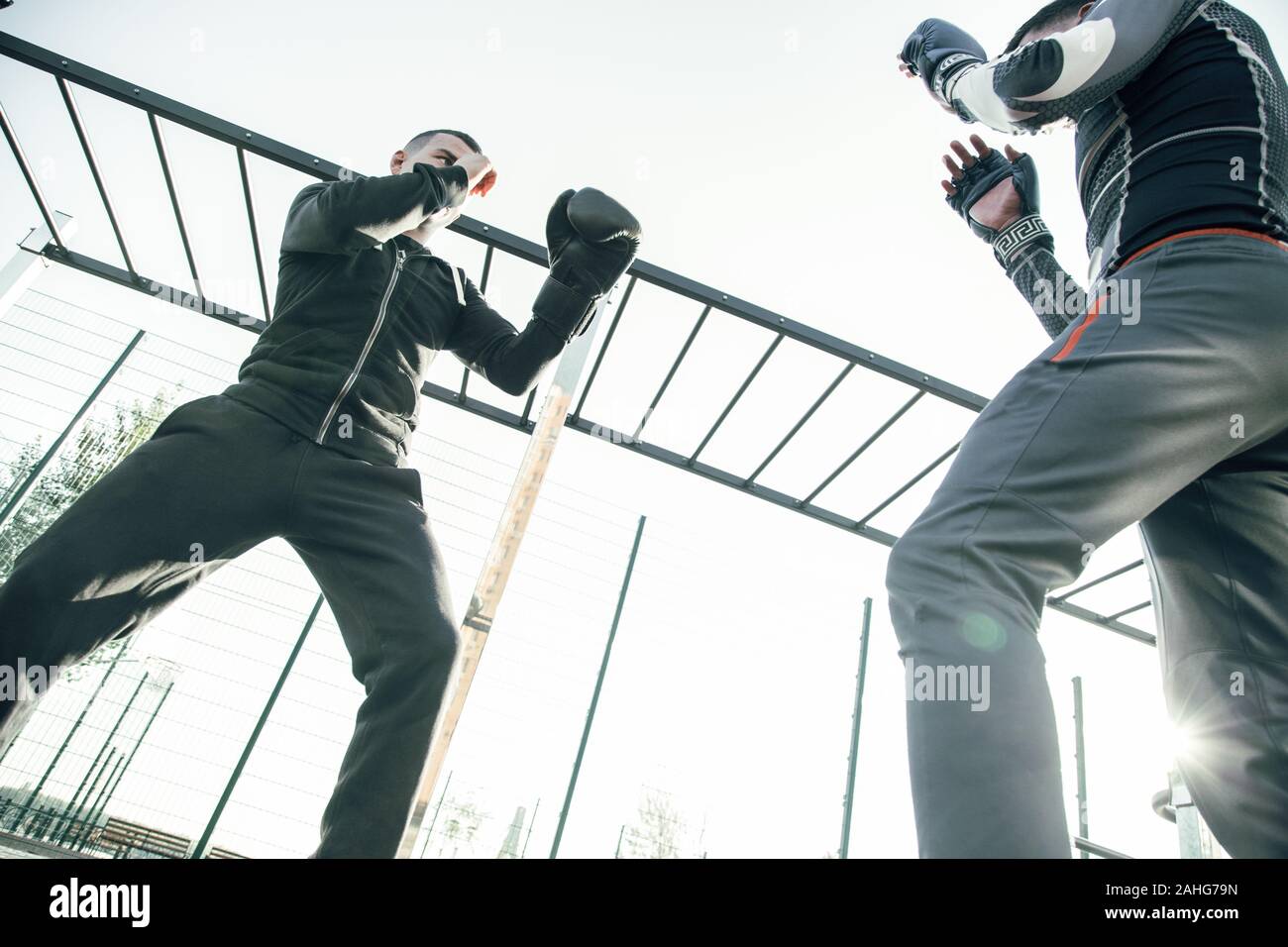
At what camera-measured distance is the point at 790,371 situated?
4215 millimetres

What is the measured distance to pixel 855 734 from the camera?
18.4 ft

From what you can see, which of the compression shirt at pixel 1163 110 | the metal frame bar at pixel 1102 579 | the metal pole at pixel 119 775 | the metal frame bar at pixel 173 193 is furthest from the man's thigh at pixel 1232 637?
the metal pole at pixel 119 775

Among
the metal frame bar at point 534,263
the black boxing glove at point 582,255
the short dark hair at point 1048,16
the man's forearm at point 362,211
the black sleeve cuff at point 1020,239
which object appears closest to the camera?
the short dark hair at point 1048,16

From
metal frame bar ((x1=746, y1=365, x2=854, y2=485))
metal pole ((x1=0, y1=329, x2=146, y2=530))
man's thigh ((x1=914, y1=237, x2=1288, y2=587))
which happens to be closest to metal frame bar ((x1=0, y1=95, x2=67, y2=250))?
metal pole ((x1=0, y1=329, x2=146, y2=530))

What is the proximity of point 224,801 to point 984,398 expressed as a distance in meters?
5.08

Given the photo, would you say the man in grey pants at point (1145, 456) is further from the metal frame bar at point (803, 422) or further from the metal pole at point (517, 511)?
the metal pole at point (517, 511)

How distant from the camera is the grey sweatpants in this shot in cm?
57

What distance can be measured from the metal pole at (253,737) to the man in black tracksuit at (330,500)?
3.60m

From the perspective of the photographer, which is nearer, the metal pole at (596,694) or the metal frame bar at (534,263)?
the metal frame bar at (534,263)

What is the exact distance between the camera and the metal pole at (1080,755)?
223 inches

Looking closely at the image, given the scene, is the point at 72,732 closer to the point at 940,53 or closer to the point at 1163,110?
the point at 940,53

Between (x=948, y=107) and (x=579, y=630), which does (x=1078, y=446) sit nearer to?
(x=948, y=107)

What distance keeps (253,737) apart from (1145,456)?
16.0 ft
